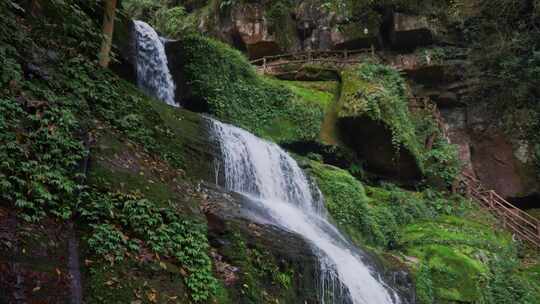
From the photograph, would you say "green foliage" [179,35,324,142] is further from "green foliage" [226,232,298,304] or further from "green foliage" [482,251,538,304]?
"green foliage" [226,232,298,304]

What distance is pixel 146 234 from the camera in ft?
18.3

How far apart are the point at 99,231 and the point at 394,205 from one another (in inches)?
403

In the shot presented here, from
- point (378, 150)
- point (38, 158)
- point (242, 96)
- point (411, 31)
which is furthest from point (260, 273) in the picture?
point (411, 31)

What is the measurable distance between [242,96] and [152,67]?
9.64 feet

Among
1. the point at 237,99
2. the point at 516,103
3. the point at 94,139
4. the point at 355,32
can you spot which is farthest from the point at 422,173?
the point at 94,139

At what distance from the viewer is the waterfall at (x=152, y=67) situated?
13.6 m

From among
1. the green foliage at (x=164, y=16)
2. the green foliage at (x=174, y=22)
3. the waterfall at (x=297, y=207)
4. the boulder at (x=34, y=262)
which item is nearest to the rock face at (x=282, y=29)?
the green foliage at (x=174, y=22)

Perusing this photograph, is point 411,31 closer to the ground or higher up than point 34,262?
higher up

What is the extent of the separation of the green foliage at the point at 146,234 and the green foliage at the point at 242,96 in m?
8.57

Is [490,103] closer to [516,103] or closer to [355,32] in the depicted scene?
[516,103]

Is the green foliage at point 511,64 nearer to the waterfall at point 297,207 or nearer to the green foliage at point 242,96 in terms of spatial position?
the green foliage at point 242,96

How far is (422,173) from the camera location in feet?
55.2

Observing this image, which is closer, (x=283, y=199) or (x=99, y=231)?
(x=99, y=231)

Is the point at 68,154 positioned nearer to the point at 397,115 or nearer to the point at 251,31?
the point at 397,115
